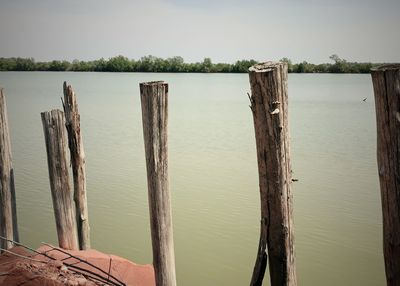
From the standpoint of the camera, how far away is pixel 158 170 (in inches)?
146

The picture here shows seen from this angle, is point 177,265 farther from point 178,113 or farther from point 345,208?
point 178,113

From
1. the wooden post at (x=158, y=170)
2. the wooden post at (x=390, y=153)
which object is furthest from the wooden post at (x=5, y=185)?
the wooden post at (x=390, y=153)

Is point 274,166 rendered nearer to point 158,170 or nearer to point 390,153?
point 390,153

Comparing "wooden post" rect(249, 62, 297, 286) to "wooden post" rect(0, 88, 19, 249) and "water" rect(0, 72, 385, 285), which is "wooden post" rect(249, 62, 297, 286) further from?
"wooden post" rect(0, 88, 19, 249)

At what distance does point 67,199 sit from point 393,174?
330 centimetres

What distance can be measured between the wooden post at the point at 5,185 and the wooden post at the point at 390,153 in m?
3.93

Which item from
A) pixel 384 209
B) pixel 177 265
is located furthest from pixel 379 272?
pixel 384 209

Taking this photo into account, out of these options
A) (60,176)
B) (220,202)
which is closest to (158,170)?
(60,176)

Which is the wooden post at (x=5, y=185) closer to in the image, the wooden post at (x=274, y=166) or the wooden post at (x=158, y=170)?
the wooden post at (x=158, y=170)

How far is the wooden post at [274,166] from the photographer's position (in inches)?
124

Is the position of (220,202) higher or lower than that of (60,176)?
lower

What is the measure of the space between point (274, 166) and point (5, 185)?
329 centimetres

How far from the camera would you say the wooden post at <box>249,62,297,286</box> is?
10.4 ft

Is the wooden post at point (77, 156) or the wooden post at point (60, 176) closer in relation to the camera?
the wooden post at point (60, 176)
